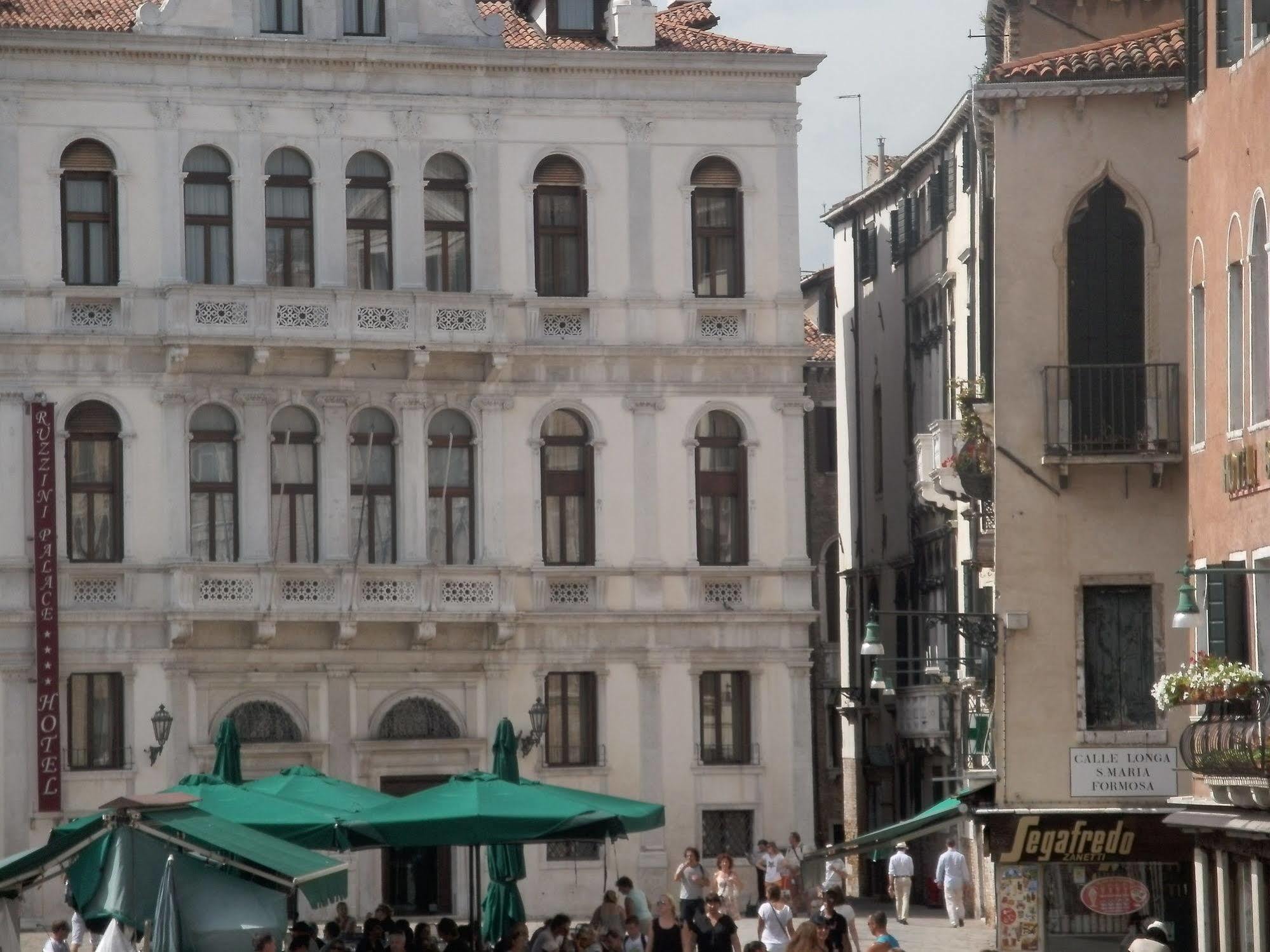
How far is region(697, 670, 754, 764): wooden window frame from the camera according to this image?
1874 inches

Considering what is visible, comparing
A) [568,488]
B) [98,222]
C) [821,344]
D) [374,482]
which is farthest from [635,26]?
[821,344]

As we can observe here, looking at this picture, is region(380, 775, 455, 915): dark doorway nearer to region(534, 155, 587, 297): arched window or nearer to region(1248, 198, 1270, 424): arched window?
region(534, 155, 587, 297): arched window

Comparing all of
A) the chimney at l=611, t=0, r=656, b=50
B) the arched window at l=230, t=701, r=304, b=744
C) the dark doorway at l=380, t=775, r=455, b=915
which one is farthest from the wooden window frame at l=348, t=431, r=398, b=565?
the chimney at l=611, t=0, r=656, b=50

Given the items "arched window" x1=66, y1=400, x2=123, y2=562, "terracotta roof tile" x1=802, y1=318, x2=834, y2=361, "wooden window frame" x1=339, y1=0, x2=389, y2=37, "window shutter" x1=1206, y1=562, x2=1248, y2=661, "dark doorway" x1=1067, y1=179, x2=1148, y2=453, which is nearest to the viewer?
"window shutter" x1=1206, y1=562, x2=1248, y2=661

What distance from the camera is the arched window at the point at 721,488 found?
157 feet

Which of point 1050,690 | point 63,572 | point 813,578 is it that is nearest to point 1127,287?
point 1050,690

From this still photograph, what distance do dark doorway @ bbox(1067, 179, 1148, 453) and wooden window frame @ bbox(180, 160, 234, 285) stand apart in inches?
626

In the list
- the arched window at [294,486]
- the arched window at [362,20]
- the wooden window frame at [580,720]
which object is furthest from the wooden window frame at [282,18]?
the wooden window frame at [580,720]

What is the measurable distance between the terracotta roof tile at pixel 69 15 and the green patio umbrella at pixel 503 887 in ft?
52.6

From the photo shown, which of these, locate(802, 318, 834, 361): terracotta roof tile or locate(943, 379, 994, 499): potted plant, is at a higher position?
locate(802, 318, 834, 361): terracotta roof tile

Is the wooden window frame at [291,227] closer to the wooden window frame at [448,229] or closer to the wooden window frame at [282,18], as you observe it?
the wooden window frame at [448,229]

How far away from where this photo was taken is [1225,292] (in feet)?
97.5

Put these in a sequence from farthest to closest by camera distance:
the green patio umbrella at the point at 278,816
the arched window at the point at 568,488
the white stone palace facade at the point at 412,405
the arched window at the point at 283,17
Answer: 1. the arched window at the point at 568,488
2. the arched window at the point at 283,17
3. the white stone palace facade at the point at 412,405
4. the green patio umbrella at the point at 278,816

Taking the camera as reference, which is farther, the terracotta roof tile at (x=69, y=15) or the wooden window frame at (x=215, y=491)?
the wooden window frame at (x=215, y=491)
